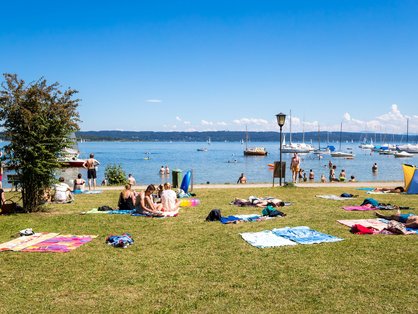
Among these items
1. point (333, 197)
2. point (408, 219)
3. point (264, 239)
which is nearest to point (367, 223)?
point (408, 219)

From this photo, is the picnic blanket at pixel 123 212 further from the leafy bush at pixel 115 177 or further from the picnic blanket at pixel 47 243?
the leafy bush at pixel 115 177

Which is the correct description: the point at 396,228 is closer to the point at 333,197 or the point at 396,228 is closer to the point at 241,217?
the point at 241,217

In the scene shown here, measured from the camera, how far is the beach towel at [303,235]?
9070 millimetres

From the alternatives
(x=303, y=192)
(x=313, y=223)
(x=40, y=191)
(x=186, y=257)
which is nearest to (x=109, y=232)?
(x=186, y=257)

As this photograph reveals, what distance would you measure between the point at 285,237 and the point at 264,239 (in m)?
0.52

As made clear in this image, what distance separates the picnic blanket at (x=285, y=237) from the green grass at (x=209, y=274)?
0.96ft

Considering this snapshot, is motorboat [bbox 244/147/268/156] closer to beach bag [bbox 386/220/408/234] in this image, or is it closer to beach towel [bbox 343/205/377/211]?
beach towel [bbox 343/205/377/211]

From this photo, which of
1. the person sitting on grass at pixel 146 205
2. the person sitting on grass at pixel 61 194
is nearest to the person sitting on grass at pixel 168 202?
the person sitting on grass at pixel 146 205

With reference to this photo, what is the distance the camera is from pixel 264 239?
933cm

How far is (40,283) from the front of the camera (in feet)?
21.9

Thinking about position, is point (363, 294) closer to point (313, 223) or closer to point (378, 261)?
point (378, 261)

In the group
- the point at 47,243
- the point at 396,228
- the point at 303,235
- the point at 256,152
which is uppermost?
the point at 396,228

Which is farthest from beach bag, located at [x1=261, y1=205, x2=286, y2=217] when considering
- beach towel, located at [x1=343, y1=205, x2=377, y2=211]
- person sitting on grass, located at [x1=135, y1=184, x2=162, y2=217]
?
person sitting on grass, located at [x1=135, y1=184, x2=162, y2=217]

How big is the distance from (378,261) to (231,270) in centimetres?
271
